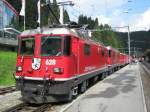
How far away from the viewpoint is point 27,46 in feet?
46.2

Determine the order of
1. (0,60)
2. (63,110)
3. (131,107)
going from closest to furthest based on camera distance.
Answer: (63,110)
(131,107)
(0,60)

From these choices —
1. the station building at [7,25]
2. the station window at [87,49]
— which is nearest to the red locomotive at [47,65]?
the station window at [87,49]

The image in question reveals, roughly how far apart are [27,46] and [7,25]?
50028 millimetres

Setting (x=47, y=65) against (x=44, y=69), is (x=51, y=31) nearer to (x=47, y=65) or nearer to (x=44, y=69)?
(x=47, y=65)

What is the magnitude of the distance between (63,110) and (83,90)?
518 centimetres

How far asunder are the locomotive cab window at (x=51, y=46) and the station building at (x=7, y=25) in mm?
38785

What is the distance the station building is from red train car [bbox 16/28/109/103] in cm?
3847

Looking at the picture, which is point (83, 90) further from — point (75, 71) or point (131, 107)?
point (131, 107)

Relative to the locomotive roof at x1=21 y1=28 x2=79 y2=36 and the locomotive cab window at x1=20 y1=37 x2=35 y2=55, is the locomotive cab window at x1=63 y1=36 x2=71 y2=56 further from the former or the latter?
the locomotive cab window at x1=20 y1=37 x2=35 y2=55

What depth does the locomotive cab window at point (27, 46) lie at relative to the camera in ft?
45.6

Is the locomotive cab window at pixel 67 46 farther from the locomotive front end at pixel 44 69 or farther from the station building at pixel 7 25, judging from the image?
the station building at pixel 7 25

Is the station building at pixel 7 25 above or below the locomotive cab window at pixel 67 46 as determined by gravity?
above

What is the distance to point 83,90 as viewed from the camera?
17109 mm

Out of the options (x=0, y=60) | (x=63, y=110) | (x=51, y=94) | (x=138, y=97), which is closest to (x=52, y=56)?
(x=51, y=94)
